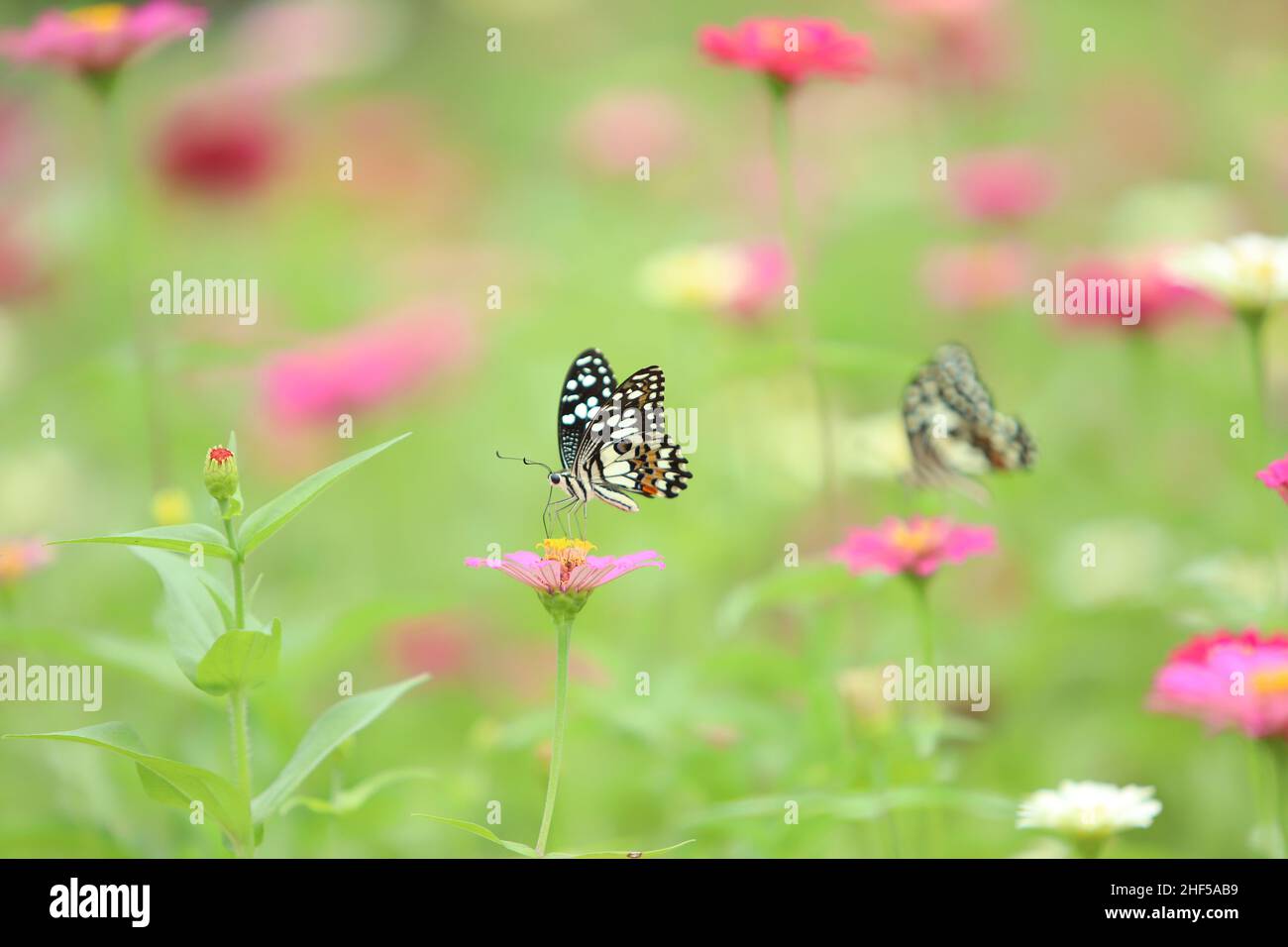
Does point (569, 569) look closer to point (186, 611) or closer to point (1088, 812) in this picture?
point (186, 611)

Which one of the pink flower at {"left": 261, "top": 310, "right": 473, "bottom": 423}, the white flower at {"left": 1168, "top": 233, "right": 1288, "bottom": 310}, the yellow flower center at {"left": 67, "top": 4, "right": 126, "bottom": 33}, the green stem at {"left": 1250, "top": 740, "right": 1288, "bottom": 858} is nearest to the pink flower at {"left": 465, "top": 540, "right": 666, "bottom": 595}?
the green stem at {"left": 1250, "top": 740, "right": 1288, "bottom": 858}

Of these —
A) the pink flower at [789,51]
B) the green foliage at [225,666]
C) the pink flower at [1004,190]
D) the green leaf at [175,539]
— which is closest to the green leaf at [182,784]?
the green foliage at [225,666]

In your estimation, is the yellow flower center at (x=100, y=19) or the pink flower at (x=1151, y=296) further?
the pink flower at (x=1151, y=296)

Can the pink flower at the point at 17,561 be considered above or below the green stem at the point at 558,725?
above

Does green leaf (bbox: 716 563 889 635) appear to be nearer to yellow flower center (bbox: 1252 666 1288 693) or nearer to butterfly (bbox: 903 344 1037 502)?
butterfly (bbox: 903 344 1037 502)

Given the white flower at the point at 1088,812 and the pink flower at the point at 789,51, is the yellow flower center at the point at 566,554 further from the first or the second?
the pink flower at the point at 789,51
